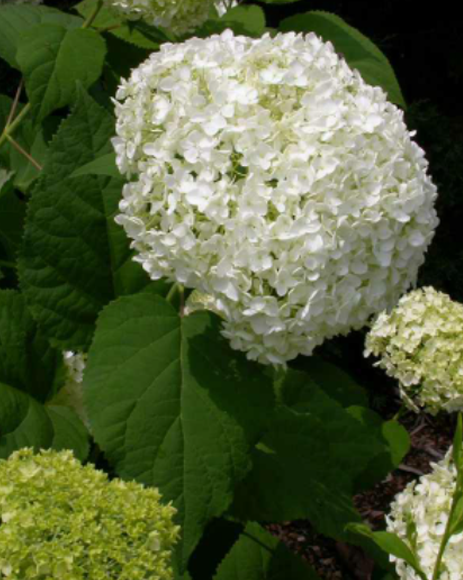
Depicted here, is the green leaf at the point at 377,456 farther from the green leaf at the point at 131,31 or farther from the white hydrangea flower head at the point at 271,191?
the green leaf at the point at 131,31

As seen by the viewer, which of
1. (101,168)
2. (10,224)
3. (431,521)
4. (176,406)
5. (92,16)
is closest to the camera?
(176,406)

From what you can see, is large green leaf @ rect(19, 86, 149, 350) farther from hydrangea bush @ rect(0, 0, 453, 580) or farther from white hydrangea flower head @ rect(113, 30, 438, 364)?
white hydrangea flower head @ rect(113, 30, 438, 364)

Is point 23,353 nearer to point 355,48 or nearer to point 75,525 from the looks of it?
point 75,525

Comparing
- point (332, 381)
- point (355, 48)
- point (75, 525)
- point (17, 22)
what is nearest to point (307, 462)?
point (332, 381)

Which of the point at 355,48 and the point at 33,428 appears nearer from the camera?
the point at 33,428

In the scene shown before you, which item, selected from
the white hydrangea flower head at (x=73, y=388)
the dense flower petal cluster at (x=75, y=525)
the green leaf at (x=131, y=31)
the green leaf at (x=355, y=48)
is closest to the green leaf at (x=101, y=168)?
the white hydrangea flower head at (x=73, y=388)

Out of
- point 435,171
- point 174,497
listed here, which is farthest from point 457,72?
point 174,497

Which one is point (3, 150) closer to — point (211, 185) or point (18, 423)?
point (18, 423)
